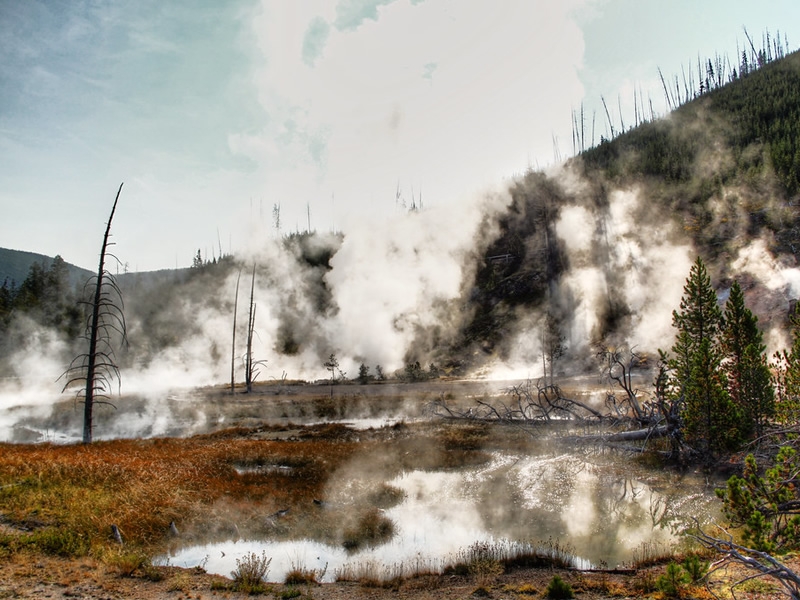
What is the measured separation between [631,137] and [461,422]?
79.7 m

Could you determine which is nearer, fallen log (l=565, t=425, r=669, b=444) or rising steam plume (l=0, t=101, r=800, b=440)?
fallen log (l=565, t=425, r=669, b=444)

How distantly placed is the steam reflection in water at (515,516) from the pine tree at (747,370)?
2.90 metres

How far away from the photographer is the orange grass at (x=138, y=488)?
1070 cm

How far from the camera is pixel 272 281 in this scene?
231 feet

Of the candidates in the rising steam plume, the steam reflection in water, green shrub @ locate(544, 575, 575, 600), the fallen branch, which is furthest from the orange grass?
the rising steam plume

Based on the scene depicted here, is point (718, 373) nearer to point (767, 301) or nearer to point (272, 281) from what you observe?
point (767, 301)

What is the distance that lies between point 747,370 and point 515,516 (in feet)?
30.5

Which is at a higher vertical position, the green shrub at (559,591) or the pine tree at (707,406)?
the pine tree at (707,406)

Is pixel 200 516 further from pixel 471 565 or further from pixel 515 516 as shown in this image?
pixel 515 516

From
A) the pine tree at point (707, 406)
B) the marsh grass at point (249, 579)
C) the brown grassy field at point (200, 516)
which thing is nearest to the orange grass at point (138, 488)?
the brown grassy field at point (200, 516)

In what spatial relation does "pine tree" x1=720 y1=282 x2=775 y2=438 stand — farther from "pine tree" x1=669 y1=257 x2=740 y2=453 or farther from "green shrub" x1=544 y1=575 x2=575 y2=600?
"green shrub" x1=544 y1=575 x2=575 y2=600

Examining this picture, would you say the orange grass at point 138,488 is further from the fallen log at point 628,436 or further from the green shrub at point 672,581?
the fallen log at point 628,436

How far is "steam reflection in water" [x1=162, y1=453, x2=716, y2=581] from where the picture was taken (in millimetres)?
10227

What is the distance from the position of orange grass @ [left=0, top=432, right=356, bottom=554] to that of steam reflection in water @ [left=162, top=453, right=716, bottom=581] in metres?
1.78
